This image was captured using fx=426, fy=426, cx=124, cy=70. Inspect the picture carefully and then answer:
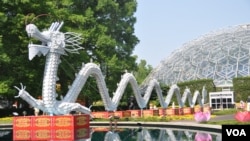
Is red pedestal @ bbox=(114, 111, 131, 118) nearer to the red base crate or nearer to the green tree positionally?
the green tree

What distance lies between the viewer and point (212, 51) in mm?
51531

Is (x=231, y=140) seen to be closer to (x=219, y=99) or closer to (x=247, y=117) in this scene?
(x=247, y=117)

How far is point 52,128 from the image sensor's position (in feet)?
50.1

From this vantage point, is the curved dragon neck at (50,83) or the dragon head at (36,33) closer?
the dragon head at (36,33)

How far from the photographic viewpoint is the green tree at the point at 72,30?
2839 centimetres

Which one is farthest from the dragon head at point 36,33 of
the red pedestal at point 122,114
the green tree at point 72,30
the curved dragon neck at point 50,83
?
the red pedestal at point 122,114

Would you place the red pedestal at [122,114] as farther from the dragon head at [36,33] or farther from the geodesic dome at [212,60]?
the geodesic dome at [212,60]

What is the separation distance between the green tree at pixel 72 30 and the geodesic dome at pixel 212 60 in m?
12.4

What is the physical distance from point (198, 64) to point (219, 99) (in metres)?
7.17

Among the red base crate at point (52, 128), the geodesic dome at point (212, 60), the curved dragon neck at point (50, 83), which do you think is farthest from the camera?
the geodesic dome at point (212, 60)

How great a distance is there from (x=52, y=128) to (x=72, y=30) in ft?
59.3

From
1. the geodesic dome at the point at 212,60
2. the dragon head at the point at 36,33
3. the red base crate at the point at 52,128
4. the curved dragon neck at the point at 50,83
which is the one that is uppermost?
the geodesic dome at the point at 212,60

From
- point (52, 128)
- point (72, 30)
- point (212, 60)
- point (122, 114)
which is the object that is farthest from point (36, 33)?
point (212, 60)

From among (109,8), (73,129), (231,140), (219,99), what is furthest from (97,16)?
(231,140)
